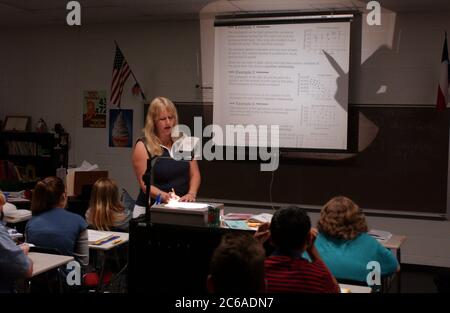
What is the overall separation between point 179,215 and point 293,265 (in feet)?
3.74

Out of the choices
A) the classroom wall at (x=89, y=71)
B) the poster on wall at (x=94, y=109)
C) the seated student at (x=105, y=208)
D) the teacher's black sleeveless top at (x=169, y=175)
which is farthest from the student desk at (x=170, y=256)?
the poster on wall at (x=94, y=109)

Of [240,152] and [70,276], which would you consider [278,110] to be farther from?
[70,276]

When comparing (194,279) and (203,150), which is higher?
(203,150)

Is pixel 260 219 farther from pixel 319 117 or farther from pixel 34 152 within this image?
pixel 34 152

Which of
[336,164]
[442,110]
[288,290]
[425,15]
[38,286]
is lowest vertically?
[38,286]

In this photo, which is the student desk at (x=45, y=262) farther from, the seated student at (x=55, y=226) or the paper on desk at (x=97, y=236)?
the paper on desk at (x=97, y=236)

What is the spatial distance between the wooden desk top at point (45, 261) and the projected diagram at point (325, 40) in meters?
3.40

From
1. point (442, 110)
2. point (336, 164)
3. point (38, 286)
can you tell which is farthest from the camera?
point (336, 164)

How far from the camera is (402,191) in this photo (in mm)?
5184

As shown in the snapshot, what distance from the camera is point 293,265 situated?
Result: 6.63 ft

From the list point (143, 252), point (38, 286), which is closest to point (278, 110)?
point (143, 252)
